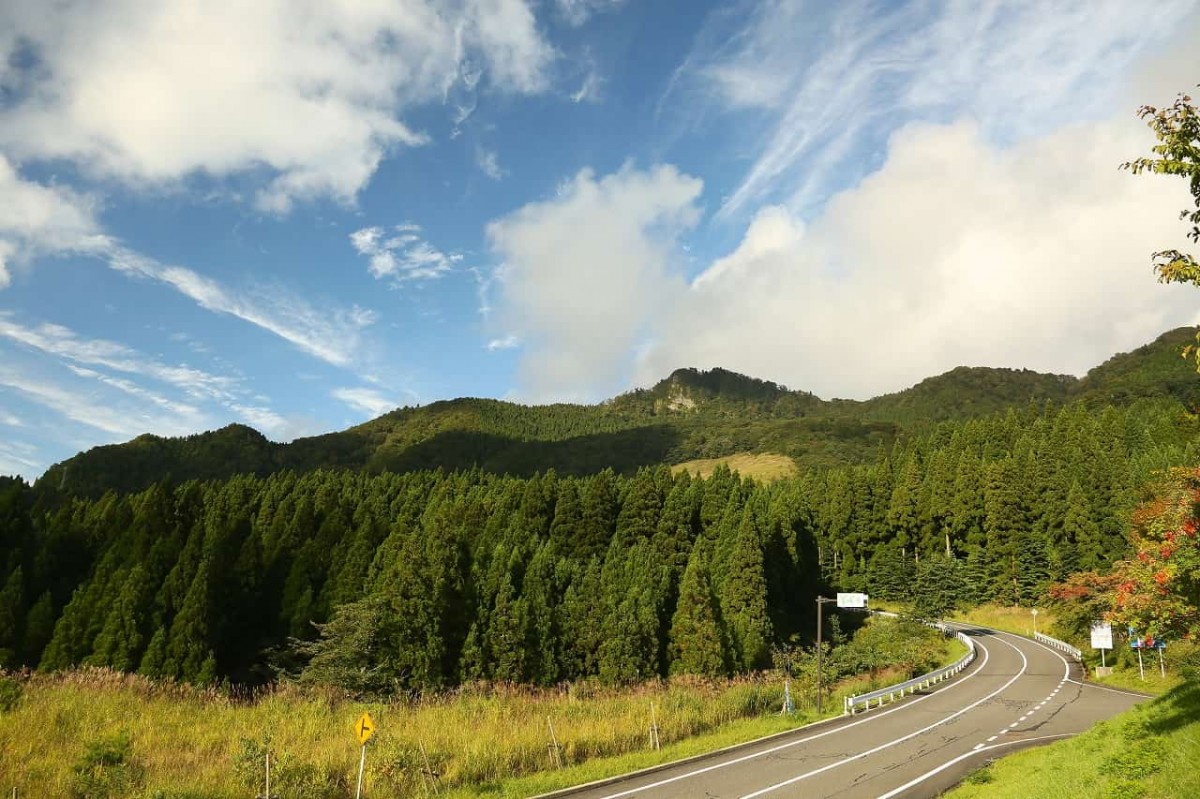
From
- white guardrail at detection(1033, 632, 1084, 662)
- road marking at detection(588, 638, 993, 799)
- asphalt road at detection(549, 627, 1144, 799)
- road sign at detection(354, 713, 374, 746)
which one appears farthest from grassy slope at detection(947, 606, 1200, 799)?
white guardrail at detection(1033, 632, 1084, 662)

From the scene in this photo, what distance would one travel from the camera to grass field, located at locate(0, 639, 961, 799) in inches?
484

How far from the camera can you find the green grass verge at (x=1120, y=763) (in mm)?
10070

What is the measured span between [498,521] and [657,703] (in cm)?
3915

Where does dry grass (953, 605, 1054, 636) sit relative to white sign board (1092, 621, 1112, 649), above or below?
below

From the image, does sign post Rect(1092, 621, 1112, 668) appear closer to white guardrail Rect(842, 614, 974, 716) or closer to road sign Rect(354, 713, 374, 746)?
white guardrail Rect(842, 614, 974, 716)

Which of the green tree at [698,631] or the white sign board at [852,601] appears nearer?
the white sign board at [852,601]

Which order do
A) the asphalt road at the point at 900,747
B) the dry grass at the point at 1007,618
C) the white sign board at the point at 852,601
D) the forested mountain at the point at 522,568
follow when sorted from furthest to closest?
the dry grass at the point at 1007,618 → the forested mountain at the point at 522,568 → the white sign board at the point at 852,601 → the asphalt road at the point at 900,747

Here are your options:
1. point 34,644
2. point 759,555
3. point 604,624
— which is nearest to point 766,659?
point 759,555

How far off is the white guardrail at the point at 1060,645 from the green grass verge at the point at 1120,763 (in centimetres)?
3431

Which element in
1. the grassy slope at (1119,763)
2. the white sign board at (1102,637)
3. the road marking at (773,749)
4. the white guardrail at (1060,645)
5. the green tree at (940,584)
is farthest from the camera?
the green tree at (940,584)

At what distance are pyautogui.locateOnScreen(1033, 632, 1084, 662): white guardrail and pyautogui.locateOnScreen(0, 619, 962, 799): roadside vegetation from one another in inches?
1301

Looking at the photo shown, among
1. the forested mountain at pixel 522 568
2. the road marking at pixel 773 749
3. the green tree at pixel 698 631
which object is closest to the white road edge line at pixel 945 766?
the road marking at pixel 773 749

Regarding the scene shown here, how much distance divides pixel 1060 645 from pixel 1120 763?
4845 cm

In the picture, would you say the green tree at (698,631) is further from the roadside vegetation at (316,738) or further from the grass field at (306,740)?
the grass field at (306,740)
